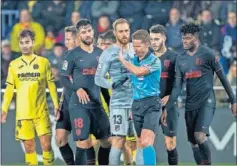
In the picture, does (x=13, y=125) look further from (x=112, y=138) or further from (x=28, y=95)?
(x=112, y=138)

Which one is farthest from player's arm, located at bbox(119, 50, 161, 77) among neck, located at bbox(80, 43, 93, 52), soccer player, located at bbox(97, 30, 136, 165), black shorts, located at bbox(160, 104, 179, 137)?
black shorts, located at bbox(160, 104, 179, 137)

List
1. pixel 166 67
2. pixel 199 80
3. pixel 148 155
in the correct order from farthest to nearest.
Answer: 1. pixel 166 67
2. pixel 199 80
3. pixel 148 155

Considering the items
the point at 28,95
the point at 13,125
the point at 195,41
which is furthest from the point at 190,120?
the point at 13,125

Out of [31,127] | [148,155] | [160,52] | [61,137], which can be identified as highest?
[160,52]

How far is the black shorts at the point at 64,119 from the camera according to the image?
18312mm

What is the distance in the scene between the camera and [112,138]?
16.8m

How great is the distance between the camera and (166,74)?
1798cm

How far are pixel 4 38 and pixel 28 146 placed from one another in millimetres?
7286

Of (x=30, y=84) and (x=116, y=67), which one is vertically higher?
(x=116, y=67)

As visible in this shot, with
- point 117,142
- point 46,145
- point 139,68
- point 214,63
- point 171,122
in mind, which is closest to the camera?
point 139,68

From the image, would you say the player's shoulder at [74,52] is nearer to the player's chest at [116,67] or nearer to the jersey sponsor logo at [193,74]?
the player's chest at [116,67]

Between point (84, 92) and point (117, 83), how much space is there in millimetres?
635

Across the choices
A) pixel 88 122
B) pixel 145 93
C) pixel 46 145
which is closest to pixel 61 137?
pixel 46 145

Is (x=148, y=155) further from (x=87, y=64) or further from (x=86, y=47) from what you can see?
(x=86, y=47)
